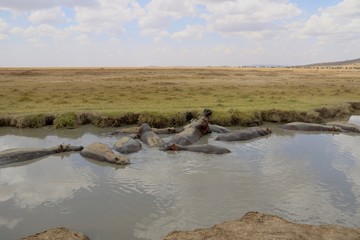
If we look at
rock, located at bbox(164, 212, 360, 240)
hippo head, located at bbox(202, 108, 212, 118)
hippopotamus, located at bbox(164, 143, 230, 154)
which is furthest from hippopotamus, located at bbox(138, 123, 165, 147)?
rock, located at bbox(164, 212, 360, 240)

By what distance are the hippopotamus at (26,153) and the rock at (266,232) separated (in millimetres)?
8045

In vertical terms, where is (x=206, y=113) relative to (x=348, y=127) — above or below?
above

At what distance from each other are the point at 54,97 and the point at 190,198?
20.0 metres

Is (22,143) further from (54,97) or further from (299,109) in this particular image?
(299,109)

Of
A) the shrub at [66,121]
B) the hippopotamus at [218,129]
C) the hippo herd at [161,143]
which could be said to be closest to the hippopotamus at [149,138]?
the hippo herd at [161,143]

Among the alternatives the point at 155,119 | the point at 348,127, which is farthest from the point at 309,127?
the point at 155,119

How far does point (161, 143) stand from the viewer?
15.3 m

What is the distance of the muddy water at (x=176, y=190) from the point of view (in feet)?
28.3

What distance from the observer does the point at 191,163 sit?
1304 centimetres

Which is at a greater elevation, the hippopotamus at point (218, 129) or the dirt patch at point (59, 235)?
the dirt patch at point (59, 235)

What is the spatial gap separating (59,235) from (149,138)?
27.1 feet

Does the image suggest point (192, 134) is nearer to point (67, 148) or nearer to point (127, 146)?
point (127, 146)

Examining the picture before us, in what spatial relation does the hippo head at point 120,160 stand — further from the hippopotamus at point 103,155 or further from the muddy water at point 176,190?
the muddy water at point 176,190

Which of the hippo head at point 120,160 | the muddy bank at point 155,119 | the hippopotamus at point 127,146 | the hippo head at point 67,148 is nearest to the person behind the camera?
the hippo head at point 120,160
